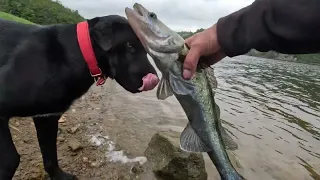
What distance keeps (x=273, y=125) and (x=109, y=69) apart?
6.53m

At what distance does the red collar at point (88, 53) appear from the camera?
3.53 m

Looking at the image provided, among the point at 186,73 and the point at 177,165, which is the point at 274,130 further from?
the point at 186,73

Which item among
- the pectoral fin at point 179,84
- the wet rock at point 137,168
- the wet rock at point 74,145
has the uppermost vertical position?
the pectoral fin at point 179,84

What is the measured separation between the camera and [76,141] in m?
5.21

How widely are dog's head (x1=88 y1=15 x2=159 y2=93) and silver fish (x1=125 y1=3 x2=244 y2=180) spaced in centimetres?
76

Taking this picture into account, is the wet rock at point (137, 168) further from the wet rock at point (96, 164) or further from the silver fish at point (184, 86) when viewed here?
the silver fish at point (184, 86)

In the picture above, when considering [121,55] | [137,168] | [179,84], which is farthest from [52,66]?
[137,168]

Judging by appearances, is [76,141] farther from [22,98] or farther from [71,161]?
[22,98]

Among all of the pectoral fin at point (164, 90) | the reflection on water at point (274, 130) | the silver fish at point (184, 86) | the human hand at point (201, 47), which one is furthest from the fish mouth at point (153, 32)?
the reflection on water at point (274, 130)

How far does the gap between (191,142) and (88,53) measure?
57.0 inches

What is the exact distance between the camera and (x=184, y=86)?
2.86 m

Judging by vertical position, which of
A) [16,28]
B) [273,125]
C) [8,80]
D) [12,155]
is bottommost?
[273,125]

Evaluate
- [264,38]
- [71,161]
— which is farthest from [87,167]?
[264,38]

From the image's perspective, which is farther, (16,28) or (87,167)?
(87,167)
